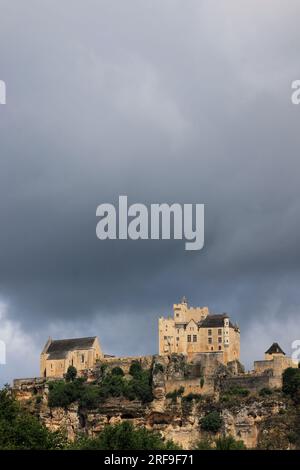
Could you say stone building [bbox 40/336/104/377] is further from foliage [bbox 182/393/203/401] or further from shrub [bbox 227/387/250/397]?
shrub [bbox 227/387/250/397]

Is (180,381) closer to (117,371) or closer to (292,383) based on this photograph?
(117,371)

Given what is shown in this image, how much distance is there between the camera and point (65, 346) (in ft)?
472

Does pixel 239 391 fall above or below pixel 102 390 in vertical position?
below

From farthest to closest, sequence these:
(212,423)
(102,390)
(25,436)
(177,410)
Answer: (102,390), (177,410), (212,423), (25,436)

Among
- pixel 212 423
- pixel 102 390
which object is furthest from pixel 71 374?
pixel 212 423

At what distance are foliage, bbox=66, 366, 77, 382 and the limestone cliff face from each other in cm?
289

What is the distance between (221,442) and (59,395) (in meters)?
41.7

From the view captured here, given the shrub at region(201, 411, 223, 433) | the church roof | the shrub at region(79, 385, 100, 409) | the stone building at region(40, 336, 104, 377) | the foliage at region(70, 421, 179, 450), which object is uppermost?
the church roof

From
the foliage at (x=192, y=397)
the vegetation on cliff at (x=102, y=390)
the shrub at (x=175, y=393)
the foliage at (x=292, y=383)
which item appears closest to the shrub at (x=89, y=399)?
the vegetation on cliff at (x=102, y=390)

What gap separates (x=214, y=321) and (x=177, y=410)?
567 inches

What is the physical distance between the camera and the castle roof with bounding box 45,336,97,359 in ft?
468

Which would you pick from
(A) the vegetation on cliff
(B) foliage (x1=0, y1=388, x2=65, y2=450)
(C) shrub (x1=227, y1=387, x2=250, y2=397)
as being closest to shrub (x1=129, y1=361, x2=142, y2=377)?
(A) the vegetation on cliff
